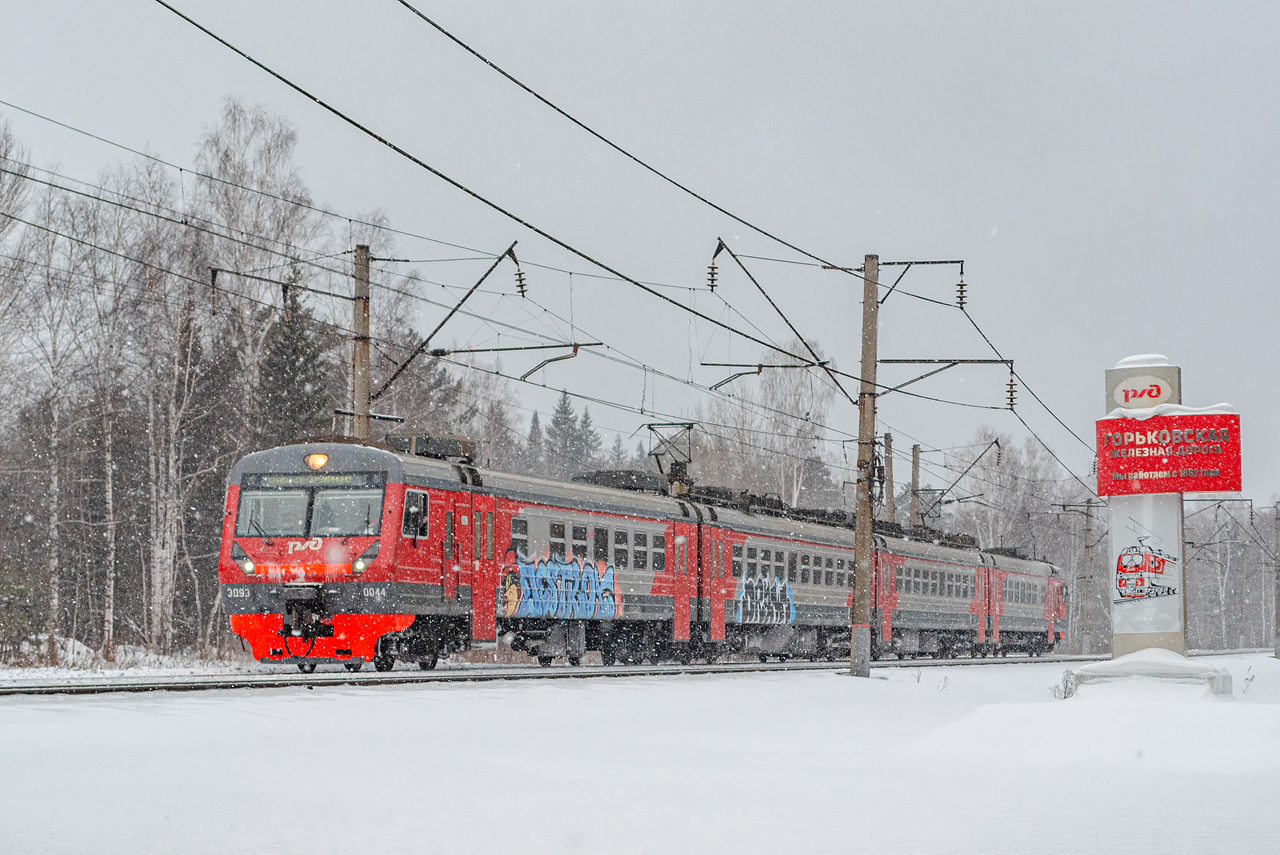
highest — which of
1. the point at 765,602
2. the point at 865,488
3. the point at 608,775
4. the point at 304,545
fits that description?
the point at 865,488

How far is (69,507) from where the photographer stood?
3922 centimetres

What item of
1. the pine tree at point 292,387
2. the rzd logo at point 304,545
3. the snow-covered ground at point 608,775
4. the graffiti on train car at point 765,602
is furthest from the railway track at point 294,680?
the pine tree at point 292,387

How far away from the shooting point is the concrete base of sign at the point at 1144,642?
744 inches

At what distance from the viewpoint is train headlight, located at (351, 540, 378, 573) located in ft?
58.4

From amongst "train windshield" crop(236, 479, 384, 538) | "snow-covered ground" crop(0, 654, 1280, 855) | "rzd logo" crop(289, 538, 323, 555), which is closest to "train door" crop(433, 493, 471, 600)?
"train windshield" crop(236, 479, 384, 538)

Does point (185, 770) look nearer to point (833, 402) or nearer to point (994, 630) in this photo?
point (994, 630)

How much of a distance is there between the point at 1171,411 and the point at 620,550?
29.3ft

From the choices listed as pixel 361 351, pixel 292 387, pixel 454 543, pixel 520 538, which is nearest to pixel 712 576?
pixel 520 538

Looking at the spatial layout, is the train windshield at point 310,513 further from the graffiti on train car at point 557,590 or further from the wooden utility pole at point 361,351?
the graffiti on train car at point 557,590

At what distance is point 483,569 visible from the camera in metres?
20.0

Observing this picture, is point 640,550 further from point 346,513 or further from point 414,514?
point 346,513

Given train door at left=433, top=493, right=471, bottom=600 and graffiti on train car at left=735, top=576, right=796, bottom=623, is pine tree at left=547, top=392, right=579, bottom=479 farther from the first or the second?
train door at left=433, top=493, right=471, bottom=600

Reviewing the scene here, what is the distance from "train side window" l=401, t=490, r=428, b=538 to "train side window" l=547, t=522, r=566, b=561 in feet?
11.3

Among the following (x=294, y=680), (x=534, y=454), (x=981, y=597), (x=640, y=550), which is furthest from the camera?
(x=534, y=454)
